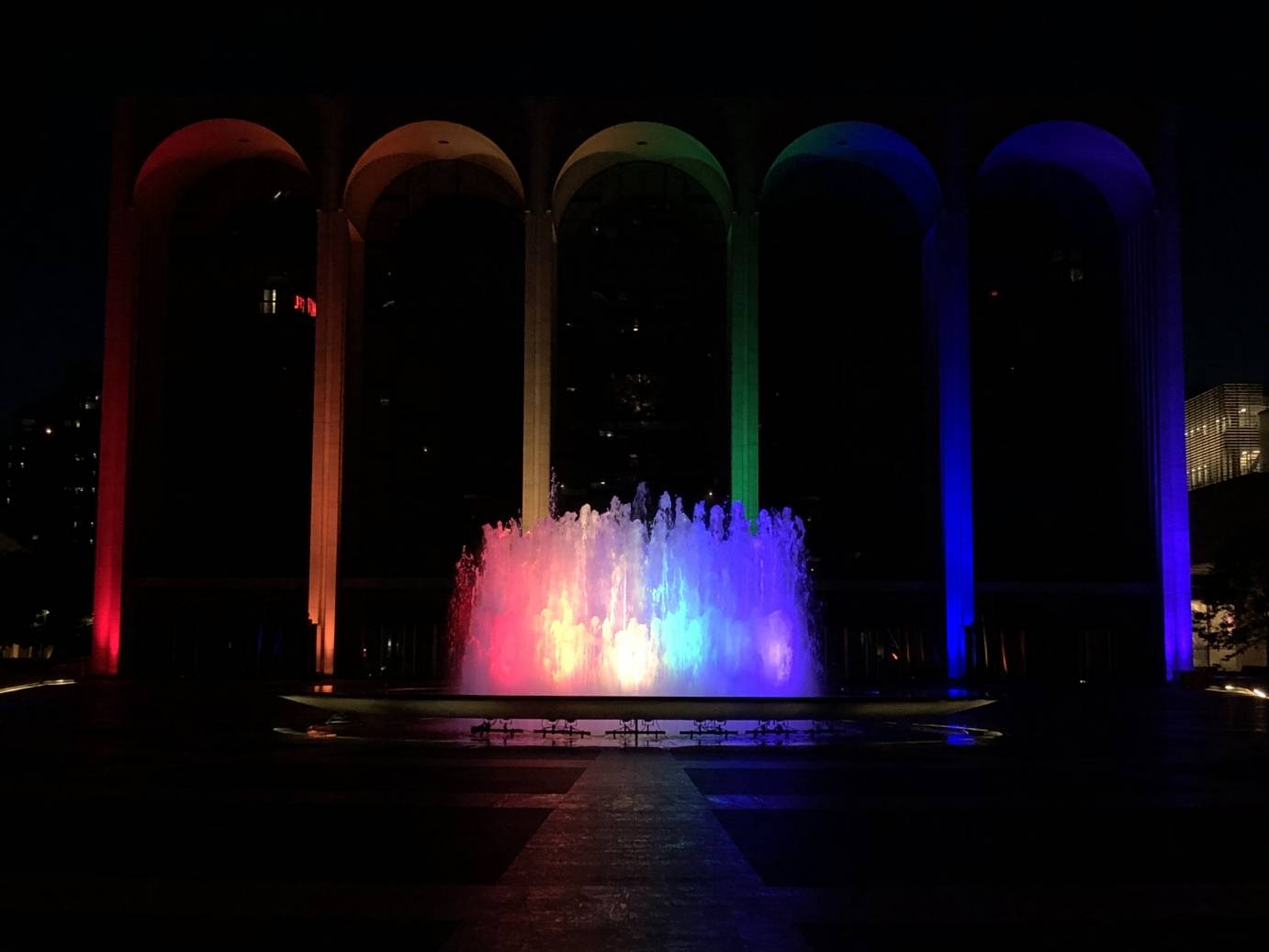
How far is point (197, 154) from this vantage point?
102 feet

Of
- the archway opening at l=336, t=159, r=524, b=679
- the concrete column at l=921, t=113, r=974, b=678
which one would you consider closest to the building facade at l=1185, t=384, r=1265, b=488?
the concrete column at l=921, t=113, r=974, b=678

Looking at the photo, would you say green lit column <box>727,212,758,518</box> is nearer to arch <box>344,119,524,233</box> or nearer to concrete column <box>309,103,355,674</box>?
arch <box>344,119,524,233</box>

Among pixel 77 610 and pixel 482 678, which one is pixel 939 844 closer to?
pixel 482 678

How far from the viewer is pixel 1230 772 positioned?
1061 cm

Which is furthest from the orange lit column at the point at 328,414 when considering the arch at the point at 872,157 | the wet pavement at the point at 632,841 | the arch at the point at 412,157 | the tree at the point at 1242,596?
the tree at the point at 1242,596

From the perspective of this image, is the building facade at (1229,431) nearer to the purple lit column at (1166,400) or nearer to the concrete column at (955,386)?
the purple lit column at (1166,400)

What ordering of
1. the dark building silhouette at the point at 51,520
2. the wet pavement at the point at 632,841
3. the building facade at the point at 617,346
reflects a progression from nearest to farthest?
the wet pavement at the point at 632,841
the building facade at the point at 617,346
the dark building silhouette at the point at 51,520

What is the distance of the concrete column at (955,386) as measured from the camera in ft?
95.2

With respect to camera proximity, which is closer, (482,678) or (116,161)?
(482,678)

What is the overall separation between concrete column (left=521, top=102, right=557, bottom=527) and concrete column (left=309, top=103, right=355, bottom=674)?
4.58m

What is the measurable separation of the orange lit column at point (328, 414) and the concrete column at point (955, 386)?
1473 cm

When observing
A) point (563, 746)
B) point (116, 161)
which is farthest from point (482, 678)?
point (116, 161)

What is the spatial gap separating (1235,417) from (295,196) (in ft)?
141

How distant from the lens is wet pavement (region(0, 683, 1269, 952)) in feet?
16.8
